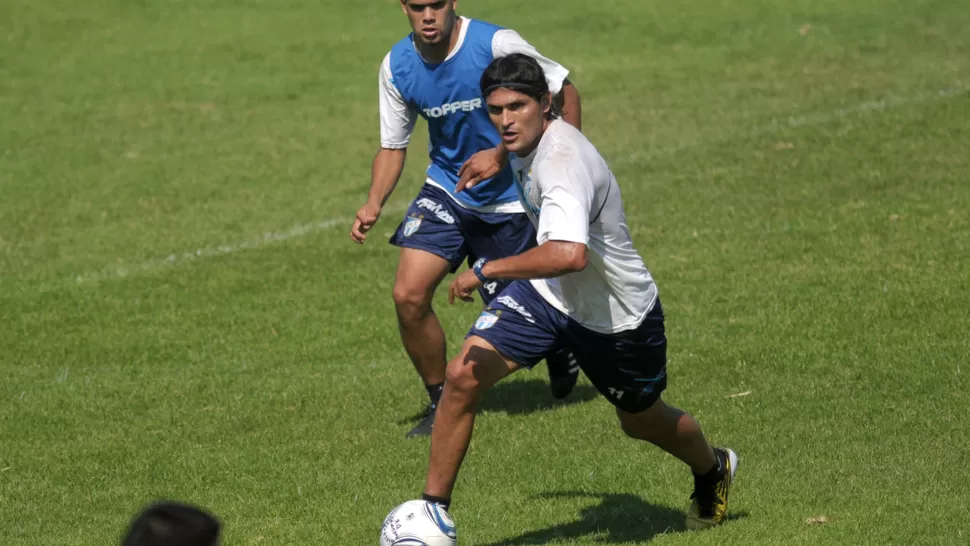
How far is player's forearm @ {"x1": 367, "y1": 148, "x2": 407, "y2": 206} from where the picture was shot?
7.75 metres

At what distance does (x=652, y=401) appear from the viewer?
594 centimetres

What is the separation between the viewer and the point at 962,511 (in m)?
6.02

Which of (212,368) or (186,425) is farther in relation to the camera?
(212,368)

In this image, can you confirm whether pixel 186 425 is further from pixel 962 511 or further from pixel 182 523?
pixel 182 523

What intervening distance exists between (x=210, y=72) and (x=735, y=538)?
15.1 meters

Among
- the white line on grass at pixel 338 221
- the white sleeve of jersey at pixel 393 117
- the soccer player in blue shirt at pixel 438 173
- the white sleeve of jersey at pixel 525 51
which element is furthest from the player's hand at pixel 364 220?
the white line on grass at pixel 338 221

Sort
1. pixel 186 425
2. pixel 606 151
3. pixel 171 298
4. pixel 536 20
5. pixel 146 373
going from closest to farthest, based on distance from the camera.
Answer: pixel 186 425, pixel 146 373, pixel 171 298, pixel 606 151, pixel 536 20

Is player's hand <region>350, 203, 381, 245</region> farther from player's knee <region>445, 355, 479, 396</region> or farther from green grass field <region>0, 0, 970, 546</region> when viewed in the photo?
player's knee <region>445, 355, 479, 396</region>

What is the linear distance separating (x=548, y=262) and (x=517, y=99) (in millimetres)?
731

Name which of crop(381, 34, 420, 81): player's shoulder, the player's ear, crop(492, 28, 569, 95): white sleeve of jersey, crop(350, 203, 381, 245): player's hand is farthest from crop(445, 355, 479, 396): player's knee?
crop(381, 34, 420, 81): player's shoulder

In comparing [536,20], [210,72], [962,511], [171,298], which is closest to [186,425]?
[171,298]

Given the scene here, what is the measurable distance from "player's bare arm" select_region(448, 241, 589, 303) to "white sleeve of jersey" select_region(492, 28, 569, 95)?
1785 millimetres

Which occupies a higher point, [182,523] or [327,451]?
[182,523]

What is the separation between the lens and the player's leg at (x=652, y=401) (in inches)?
229
